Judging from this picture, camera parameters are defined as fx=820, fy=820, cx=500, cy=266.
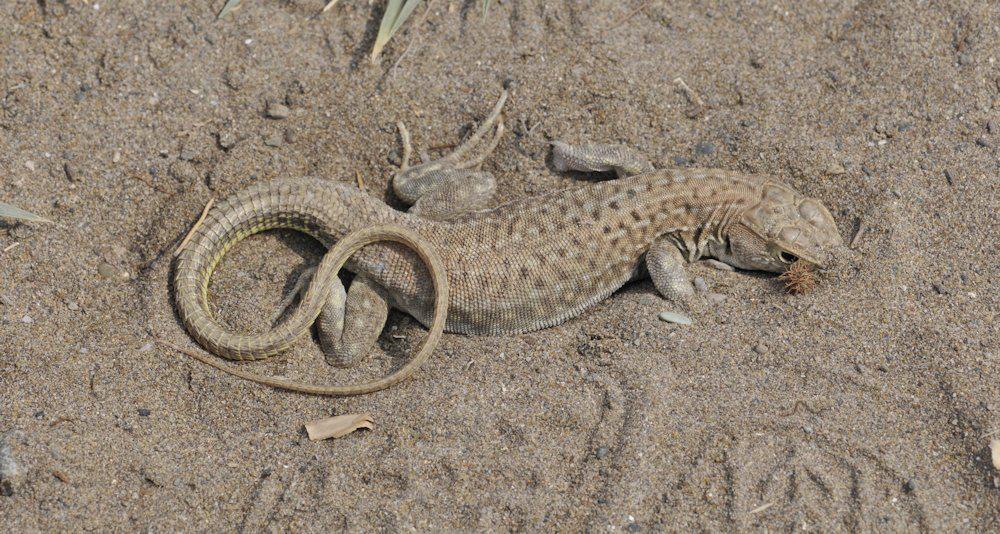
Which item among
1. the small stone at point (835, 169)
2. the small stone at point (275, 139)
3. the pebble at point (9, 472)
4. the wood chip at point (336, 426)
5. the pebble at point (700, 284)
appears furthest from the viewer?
the small stone at point (275, 139)

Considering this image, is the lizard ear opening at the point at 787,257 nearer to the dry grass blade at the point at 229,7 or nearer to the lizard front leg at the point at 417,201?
the lizard front leg at the point at 417,201

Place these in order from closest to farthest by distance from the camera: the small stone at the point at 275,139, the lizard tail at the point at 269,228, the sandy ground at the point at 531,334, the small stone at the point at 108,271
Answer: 1. the sandy ground at the point at 531,334
2. the lizard tail at the point at 269,228
3. the small stone at the point at 108,271
4. the small stone at the point at 275,139

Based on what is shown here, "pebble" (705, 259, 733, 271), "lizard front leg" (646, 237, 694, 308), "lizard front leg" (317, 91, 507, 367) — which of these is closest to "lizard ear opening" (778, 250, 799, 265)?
"pebble" (705, 259, 733, 271)

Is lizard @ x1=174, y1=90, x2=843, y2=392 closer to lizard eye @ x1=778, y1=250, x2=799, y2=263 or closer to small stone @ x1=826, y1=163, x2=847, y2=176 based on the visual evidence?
lizard eye @ x1=778, y1=250, x2=799, y2=263

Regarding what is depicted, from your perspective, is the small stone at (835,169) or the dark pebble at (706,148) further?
the dark pebble at (706,148)

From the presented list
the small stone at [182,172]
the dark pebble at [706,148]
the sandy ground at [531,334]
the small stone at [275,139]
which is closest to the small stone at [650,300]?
the sandy ground at [531,334]

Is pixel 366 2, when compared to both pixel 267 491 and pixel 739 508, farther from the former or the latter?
pixel 739 508

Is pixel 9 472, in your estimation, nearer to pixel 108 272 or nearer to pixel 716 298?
pixel 108 272
